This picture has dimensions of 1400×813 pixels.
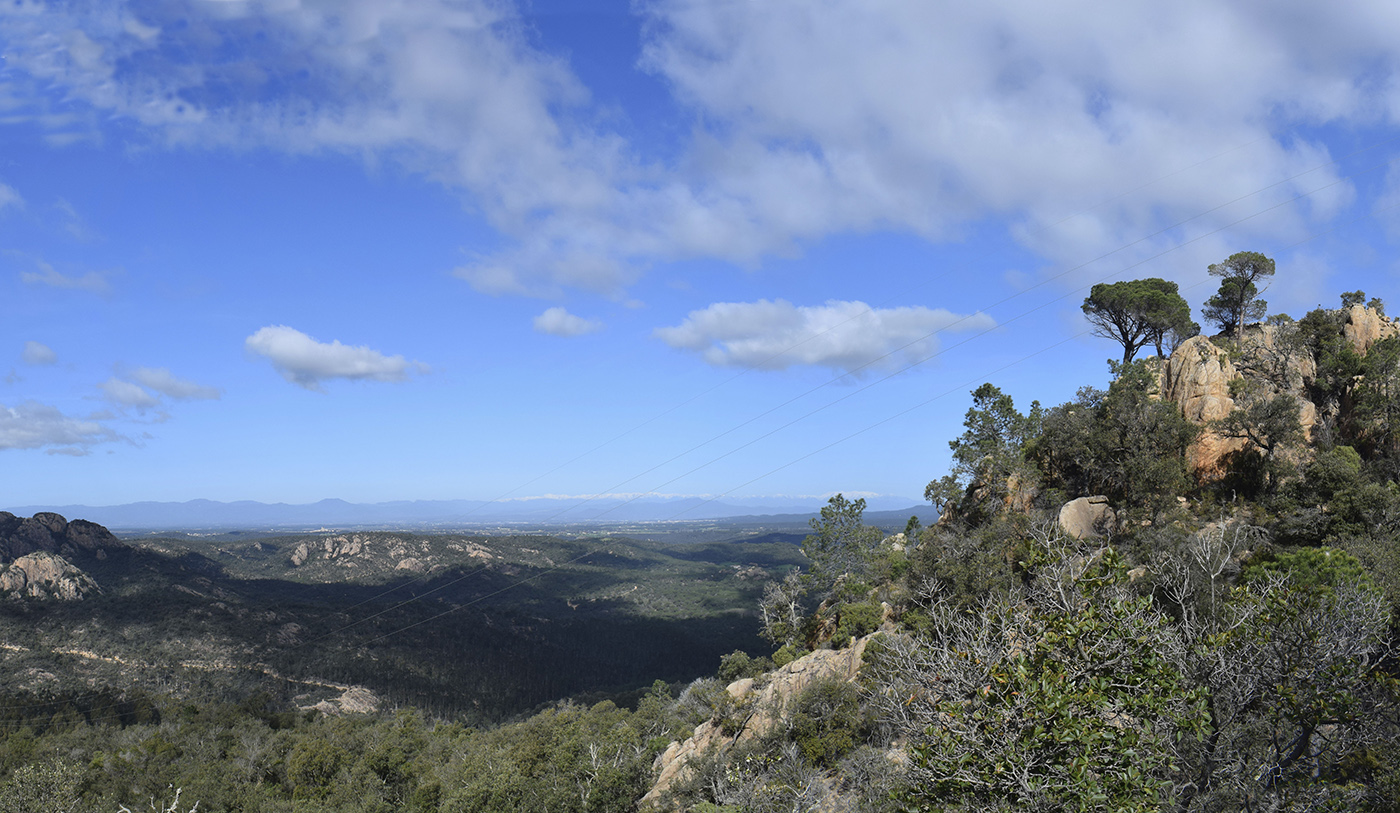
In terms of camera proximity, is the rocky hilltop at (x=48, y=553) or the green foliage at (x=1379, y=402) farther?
the rocky hilltop at (x=48, y=553)

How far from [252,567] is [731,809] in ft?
657

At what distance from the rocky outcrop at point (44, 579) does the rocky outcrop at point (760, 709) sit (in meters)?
110

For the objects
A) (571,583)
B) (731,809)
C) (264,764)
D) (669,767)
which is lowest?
(571,583)

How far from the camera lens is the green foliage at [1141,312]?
132 ft

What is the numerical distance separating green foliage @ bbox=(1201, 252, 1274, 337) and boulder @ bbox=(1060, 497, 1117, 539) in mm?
17102

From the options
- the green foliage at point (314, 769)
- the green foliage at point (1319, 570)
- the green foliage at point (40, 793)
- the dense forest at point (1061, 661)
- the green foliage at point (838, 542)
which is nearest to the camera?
the dense forest at point (1061, 661)

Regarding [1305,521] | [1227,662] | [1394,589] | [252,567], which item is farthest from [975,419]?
[252,567]

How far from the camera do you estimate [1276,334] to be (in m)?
34.8

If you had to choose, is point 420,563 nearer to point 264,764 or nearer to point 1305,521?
point 264,764

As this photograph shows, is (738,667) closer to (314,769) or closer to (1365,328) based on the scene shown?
(314,769)

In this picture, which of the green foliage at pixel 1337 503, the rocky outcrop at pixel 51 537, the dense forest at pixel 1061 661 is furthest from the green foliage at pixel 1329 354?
the rocky outcrop at pixel 51 537

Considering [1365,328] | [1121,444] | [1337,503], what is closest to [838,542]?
[1121,444]

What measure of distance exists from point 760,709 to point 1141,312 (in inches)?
1429

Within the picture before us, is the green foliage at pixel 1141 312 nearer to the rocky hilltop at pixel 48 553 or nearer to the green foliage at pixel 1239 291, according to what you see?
the green foliage at pixel 1239 291
